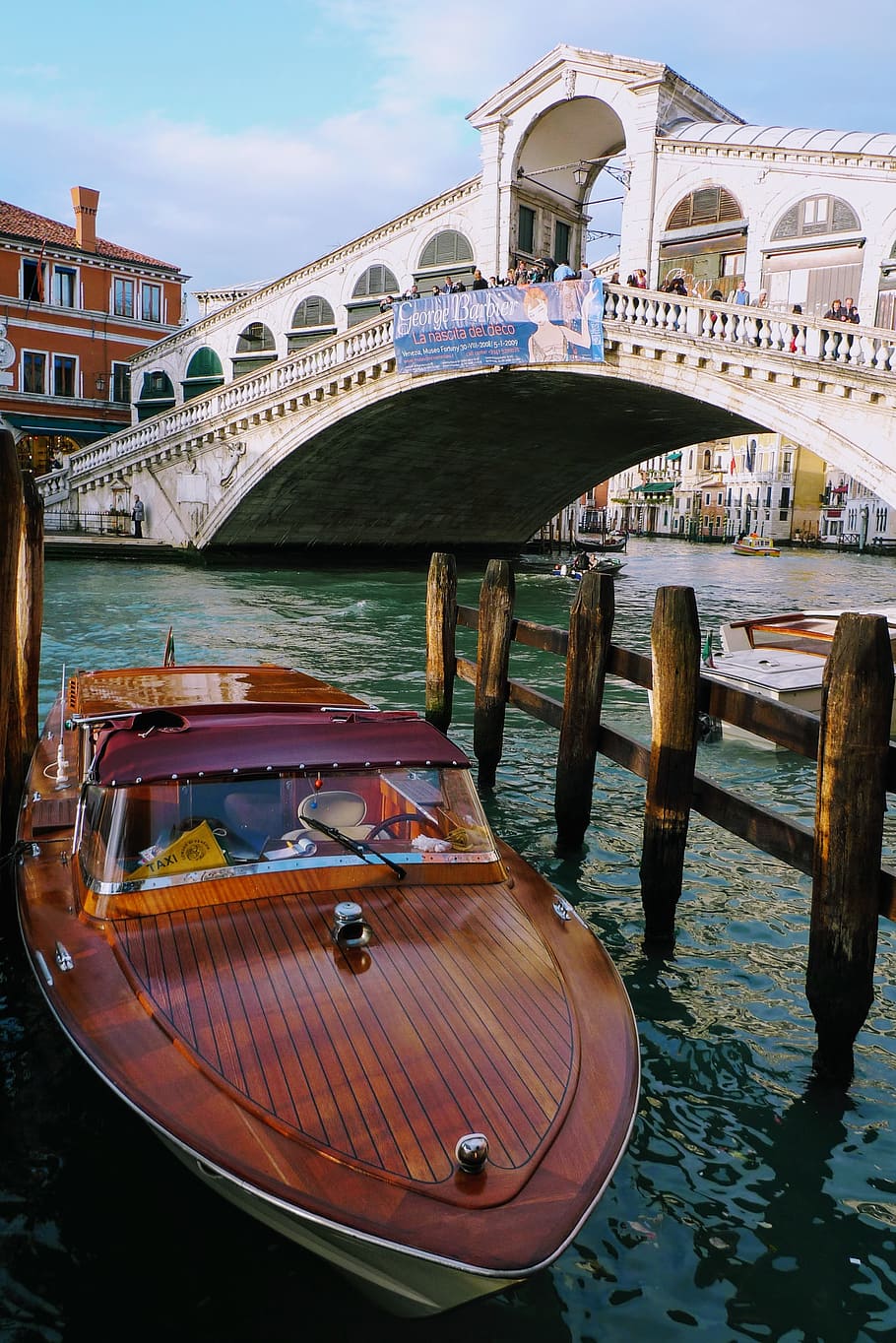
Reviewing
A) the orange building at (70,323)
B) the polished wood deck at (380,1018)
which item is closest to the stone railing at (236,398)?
the orange building at (70,323)

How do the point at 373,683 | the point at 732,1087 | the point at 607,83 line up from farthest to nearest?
the point at 607,83, the point at 373,683, the point at 732,1087

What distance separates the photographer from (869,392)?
48.8 feet

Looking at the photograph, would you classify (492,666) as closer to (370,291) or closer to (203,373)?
(370,291)

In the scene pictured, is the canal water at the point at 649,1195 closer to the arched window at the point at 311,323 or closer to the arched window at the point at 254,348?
the arched window at the point at 311,323

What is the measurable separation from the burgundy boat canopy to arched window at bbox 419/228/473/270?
72.6 ft

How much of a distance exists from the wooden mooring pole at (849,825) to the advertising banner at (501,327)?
15.4 meters

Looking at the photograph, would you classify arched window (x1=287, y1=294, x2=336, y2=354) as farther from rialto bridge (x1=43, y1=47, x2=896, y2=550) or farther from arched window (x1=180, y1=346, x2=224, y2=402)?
arched window (x1=180, y1=346, x2=224, y2=402)

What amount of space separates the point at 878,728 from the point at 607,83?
20364mm

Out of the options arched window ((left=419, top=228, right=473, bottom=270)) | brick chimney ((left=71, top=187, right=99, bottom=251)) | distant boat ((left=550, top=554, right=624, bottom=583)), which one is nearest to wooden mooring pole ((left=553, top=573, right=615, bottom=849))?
distant boat ((left=550, top=554, right=624, bottom=583))

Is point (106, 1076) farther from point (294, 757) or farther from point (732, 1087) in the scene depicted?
point (732, 1087)

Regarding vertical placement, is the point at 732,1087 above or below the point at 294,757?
below

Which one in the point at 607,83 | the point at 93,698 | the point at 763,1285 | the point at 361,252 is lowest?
the point at 763,1285

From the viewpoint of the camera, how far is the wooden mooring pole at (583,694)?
19.5 feet

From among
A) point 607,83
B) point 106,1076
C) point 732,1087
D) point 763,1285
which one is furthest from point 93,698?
point 607,83
